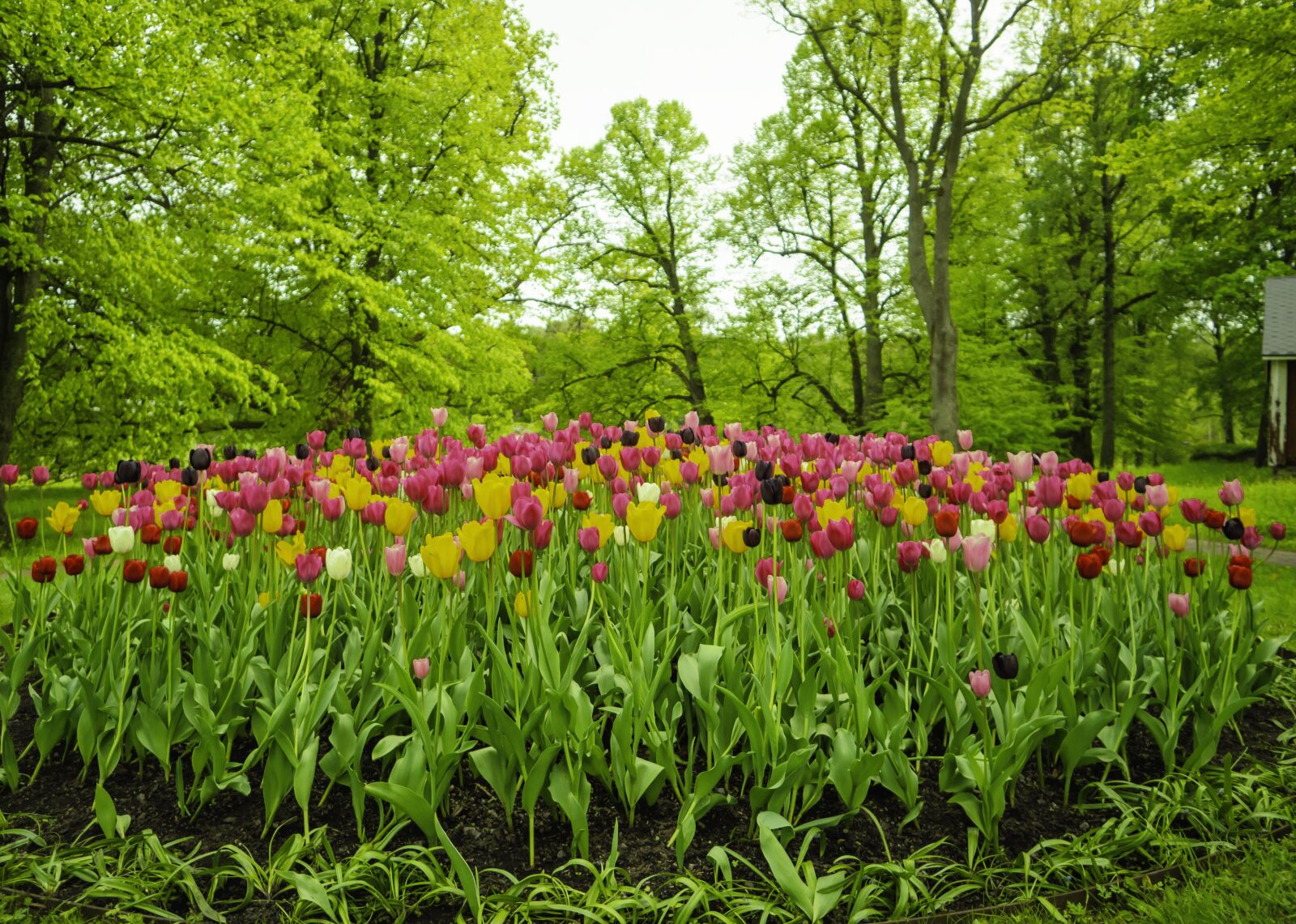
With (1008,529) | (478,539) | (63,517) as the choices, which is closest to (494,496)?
(478,539)

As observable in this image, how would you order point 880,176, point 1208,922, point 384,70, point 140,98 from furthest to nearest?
point 880,176
point 384,70
point 140,98
point 1208,922

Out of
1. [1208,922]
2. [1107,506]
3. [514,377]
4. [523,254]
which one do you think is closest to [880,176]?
[523,254]

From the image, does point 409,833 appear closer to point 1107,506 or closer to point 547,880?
point 547,880

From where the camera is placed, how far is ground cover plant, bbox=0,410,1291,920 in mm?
2791

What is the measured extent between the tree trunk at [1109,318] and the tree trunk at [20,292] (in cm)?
2352

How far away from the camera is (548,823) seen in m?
3.05

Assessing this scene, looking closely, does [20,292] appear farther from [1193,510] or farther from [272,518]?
[1193,510]

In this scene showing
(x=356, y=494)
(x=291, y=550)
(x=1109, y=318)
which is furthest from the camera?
(x=1109, y=318)

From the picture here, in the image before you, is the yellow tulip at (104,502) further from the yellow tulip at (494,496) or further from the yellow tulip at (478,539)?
the yellow tulip at (478,539)

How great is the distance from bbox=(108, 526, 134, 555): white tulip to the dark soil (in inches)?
34.1

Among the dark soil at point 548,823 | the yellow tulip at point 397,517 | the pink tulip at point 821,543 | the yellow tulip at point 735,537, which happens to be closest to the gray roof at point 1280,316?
the dark soil at point 548,823

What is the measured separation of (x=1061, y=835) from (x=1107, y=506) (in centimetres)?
146

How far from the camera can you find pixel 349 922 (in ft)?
8.52

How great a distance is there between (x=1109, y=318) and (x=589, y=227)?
14.8 meters
